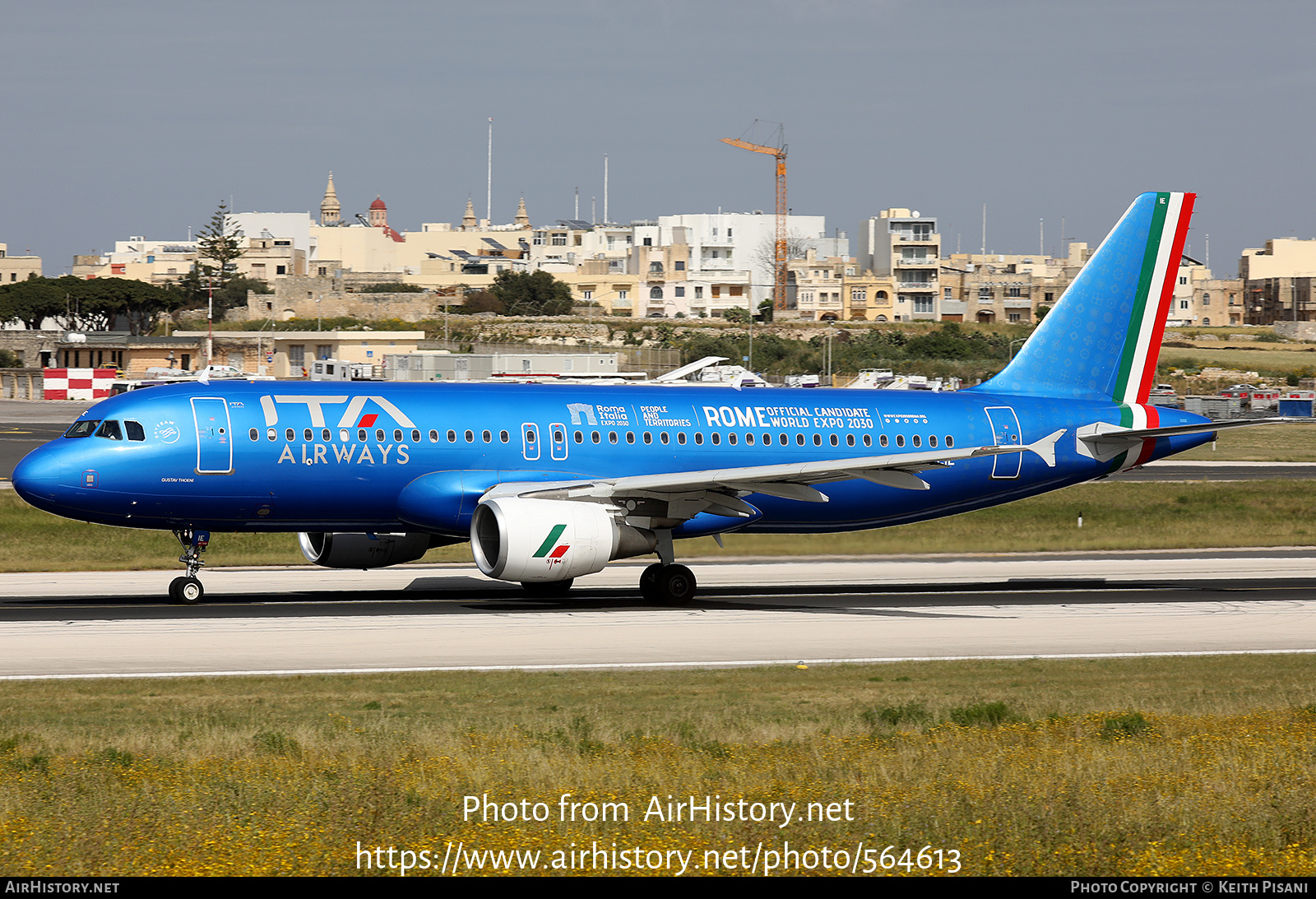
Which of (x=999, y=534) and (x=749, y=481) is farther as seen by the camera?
(x=999, y=534)

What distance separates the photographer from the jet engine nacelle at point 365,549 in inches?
1377

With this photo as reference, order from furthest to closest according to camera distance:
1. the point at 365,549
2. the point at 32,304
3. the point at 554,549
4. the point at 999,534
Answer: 1. the point at 32,304
2. the point at 999,534
3. the point at 365,549
4. the point at 554,549

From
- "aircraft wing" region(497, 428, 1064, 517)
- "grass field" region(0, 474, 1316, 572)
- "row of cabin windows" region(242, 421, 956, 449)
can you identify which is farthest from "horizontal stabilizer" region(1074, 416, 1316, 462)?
Result: "aircraft wing" region(497, 428, 1064, 517)

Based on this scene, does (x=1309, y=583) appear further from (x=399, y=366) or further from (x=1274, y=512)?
(x=399, y=366)

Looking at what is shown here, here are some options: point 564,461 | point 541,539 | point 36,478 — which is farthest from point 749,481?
point 36,478

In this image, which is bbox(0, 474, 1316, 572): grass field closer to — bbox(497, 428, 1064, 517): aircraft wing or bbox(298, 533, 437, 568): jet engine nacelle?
bbox(497, 428, 1064, 517): aircraft wing

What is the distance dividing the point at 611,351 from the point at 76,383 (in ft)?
257

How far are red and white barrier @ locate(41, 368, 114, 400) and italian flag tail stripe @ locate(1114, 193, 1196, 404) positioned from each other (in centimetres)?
11329

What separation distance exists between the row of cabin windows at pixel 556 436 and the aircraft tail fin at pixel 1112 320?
171 inches

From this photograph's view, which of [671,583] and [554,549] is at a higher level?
[554,549]

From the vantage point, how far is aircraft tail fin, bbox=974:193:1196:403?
40750 millimetres

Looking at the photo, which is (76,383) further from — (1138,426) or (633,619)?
(1138,426)

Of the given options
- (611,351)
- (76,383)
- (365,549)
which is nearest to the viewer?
(365,549)

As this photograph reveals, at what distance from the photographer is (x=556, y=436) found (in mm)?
34344
